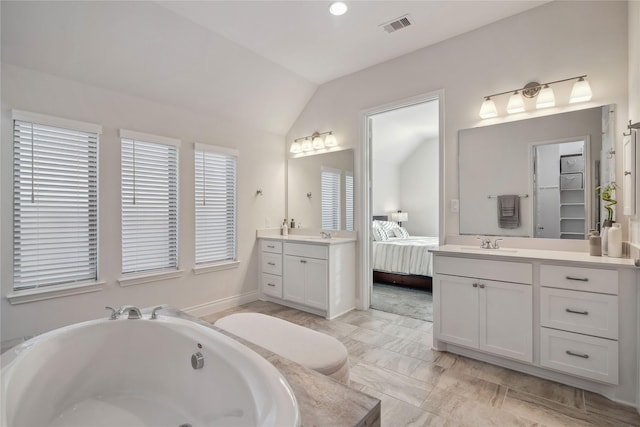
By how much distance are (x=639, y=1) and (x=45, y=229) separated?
4.42 meters

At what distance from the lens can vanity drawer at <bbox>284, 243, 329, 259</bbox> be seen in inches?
132

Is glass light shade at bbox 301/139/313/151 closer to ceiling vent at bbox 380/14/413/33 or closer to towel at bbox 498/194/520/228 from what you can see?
ceiling vent at bbox 380/14/413/33

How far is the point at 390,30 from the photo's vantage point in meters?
2.83

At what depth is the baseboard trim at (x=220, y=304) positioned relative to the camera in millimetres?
3400

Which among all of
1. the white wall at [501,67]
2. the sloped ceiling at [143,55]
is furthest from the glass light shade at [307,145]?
the sloped ceiling at [143,55]

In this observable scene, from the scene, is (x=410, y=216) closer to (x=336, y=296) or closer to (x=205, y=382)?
(x=336, y=296)

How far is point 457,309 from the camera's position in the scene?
2447 mm

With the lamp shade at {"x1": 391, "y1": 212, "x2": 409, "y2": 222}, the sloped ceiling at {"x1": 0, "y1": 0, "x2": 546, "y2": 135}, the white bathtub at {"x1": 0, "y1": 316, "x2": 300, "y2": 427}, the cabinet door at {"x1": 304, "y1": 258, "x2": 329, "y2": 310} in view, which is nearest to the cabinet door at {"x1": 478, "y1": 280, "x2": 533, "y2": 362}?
the cabinet door at {"x1": 304, "y1": 258, "x2": 329, "y2": 310}

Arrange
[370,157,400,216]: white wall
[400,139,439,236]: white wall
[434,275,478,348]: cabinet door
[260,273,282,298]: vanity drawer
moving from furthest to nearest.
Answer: [400,139,439,236]: white wall, [370,157,400,216]: white wall, [260,273,282,298]: vanity drawer, [434,275,478,348]: cabinet door

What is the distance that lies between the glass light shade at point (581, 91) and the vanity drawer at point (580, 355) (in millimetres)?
1703

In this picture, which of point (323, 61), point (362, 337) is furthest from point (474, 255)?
point (323, 61)

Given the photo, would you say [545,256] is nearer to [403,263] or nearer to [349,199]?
[349,199]

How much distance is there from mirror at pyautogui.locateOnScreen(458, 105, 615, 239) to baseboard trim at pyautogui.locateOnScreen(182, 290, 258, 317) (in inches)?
107

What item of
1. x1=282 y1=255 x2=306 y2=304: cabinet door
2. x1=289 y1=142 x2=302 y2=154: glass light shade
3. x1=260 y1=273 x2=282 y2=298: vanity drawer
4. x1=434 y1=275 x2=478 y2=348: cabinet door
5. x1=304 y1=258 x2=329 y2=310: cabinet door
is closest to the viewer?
x1=434 y1=275 x2=478 y2=348: cabinet door
